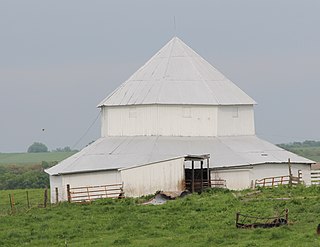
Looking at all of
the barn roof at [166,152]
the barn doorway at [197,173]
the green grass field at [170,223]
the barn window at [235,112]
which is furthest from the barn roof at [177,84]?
the green grass field at [170,223]

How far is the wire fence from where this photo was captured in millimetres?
50353

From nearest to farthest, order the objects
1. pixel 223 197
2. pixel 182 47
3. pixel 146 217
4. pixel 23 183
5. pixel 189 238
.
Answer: pixel 189 238
pixel 146 217
pixel 223 197
pixel 182 47
pixel 23 183

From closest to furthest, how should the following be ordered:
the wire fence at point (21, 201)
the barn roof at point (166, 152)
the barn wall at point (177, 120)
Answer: the wire fence at point (21, 201)
the barn roof at point (166, 152)
the barn wall at point (177, 120)

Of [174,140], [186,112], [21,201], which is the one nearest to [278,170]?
[174,140]

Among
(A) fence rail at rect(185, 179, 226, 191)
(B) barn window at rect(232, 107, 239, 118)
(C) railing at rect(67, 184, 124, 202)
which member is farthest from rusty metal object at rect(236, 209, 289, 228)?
(B) barn window at rect(232, 107, 239, 118)

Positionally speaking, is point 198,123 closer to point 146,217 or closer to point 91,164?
point 91,164

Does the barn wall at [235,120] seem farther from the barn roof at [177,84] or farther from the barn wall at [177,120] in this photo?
the barn wall at [177,120]

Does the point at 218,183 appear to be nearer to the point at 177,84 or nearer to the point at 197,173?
the point at 197,173

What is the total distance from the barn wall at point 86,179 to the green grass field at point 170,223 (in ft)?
17.6

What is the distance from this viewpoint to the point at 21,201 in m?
58.7

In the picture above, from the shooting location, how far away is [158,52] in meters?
67.0

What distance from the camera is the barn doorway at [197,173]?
53.2 m

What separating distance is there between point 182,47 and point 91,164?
496 inches

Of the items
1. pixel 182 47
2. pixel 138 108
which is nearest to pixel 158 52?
pixel 182 47
